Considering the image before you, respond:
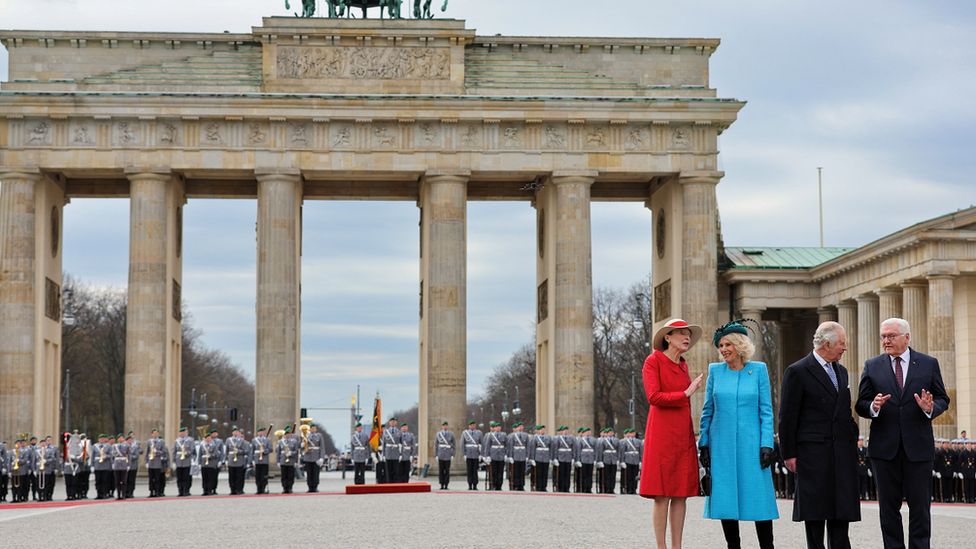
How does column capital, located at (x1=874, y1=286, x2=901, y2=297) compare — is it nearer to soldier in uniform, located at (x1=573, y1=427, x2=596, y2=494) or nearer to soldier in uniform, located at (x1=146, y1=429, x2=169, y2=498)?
soldier in uniform, located at (x1=573, y1=427, x2=596, y2=494)

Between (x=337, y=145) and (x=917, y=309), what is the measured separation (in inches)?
704

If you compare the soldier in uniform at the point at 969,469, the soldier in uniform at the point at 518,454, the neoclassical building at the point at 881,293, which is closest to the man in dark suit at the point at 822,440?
the soldier in uniform at the point at 969,469

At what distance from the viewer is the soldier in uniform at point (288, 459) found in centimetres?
3341

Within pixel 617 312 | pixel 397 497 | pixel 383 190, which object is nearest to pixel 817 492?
pixel 397 497

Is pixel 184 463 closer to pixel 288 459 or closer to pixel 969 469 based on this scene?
pixel 288 459

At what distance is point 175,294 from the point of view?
49938mm

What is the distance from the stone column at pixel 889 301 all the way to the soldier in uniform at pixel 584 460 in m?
12.8

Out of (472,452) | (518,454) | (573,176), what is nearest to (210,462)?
(472,452)

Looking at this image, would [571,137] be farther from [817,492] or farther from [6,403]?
[817,492]

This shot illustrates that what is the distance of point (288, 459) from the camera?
110ft

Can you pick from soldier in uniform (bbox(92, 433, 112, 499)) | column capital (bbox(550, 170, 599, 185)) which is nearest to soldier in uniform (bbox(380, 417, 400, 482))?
soldier in uniform (bbox(92, 433, 112, 499))

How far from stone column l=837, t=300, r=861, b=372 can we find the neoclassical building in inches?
1.6

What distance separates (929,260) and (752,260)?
13692 millimetres

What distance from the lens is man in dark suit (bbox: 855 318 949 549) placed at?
11.3m
